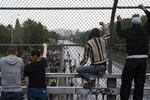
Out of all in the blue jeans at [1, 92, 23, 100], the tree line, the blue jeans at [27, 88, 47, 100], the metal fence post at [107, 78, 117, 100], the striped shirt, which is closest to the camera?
the blue jeans at [1, 92, 23, 100]

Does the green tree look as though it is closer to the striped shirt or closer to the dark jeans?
the striped shirt

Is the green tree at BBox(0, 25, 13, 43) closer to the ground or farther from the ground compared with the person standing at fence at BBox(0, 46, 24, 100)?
farther from the ground

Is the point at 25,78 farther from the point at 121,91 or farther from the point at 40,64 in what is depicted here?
the point at 121,91

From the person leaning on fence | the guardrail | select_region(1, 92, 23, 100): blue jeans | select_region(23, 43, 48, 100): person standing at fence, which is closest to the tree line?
the guardrail

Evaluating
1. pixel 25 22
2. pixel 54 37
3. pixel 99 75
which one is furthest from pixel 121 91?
pixel 25 22

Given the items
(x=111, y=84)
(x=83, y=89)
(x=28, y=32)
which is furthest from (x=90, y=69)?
(x=28, y=32)

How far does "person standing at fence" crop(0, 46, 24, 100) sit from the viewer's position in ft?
30.1

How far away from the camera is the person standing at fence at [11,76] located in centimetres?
918

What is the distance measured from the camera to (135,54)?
9352mm

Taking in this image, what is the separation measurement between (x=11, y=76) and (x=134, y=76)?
2.33 metres

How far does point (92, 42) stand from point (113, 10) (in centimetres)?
109

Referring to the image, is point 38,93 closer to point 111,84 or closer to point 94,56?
point 94,56

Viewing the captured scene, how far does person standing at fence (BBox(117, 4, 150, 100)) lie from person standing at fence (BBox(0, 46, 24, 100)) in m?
1.95

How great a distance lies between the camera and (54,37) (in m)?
10.9
